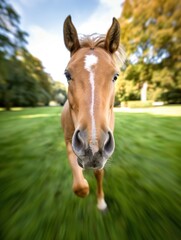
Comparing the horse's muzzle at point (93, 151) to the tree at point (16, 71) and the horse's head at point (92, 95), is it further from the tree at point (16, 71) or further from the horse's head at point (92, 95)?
the tree at point (16, 71)

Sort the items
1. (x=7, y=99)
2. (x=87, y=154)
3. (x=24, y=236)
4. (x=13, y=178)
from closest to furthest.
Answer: (x=87, y=154) < (x=24, y=236) < (x=13, y=178) < (x=7, y=99)

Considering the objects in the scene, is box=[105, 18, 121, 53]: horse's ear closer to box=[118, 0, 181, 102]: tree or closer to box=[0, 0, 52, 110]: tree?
box=[0, 0, 52, 110]: tree

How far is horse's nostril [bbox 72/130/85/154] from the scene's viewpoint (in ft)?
4.87

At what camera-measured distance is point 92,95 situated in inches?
63.5

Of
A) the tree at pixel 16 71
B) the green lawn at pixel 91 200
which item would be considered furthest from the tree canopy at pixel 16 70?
the green lawn at pixel 91 200

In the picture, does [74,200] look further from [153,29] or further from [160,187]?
[153,29]

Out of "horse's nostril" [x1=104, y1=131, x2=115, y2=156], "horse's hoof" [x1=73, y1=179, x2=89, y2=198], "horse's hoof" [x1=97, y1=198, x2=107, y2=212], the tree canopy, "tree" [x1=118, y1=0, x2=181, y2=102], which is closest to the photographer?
"horse's nostril" [x1=104, y1=131, x2=115, y2=156]

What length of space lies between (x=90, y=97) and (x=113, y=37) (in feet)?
3.25

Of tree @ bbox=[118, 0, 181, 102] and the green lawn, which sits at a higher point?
tree @ bbox=[118, 0, 181, 102]

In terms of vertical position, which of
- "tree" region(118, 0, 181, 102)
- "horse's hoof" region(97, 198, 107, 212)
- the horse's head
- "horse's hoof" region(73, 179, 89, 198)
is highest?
"tree" region(118, 0, 181, 102)

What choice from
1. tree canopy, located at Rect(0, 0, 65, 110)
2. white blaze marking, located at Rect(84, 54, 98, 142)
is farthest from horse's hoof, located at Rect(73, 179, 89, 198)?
tree canopy, located at Rect(0, 0, 65, 110)

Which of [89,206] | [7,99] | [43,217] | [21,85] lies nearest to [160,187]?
[89,206]

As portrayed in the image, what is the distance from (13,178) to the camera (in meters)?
3.45

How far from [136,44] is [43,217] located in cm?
2614
